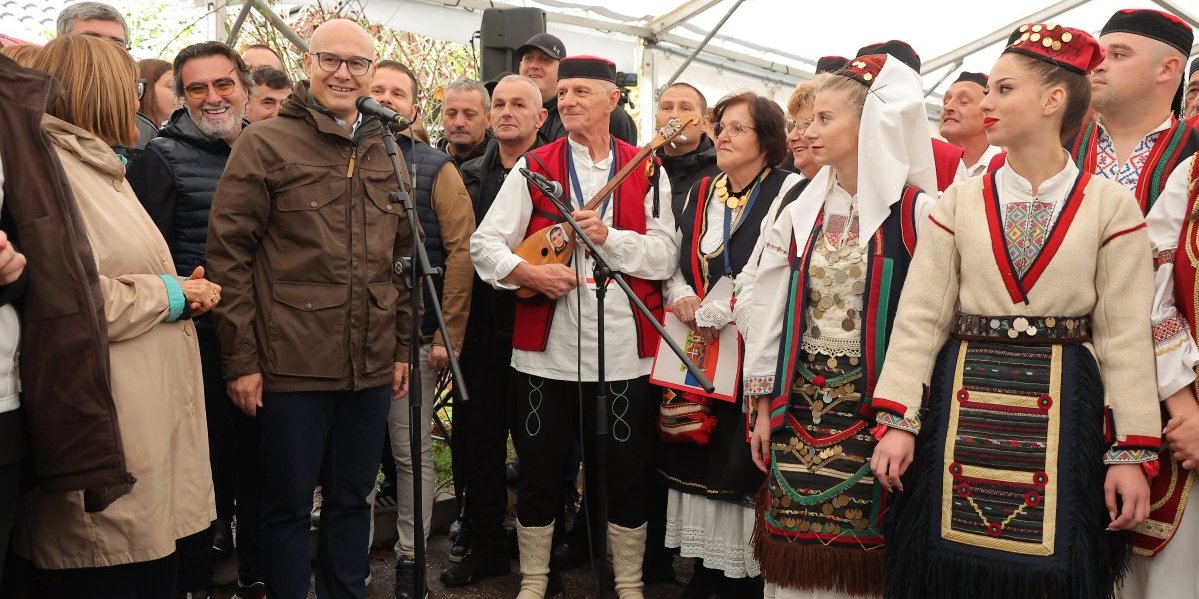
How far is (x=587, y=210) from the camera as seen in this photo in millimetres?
3619

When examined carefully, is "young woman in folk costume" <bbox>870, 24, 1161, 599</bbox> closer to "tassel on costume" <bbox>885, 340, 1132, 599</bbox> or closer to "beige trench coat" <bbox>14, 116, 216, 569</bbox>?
"tassel on costume" <bbox>885, 340, 1132, 599</bbox>

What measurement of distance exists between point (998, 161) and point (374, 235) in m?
1.91

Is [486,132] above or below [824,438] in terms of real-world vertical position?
above

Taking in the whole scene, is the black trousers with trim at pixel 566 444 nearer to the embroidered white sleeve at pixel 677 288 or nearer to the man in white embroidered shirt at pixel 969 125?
the embroidered white sleeve at pixel 677 288

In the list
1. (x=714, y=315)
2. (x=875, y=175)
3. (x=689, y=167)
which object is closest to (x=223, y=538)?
(x=714, y=315)

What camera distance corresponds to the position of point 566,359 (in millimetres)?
3627

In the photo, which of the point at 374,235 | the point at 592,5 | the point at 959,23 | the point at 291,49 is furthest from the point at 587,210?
the point at 959,23

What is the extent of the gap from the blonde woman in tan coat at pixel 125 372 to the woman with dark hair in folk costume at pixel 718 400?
1771 mm

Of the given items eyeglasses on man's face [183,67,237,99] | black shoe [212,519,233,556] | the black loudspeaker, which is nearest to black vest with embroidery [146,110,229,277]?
eyeglasses on man's face [183,67,237,99]

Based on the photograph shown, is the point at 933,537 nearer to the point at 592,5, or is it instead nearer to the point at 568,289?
the point at 568,289

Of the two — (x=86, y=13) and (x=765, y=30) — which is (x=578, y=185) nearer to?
(x=86, y=13)

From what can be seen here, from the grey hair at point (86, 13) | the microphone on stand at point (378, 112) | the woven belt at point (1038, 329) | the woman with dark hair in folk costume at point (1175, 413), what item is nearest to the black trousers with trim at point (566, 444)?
the microphone on stand at point (378, 112)

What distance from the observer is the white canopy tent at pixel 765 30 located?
26.5ft

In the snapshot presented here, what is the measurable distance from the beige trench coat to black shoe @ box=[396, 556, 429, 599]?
1.37m
